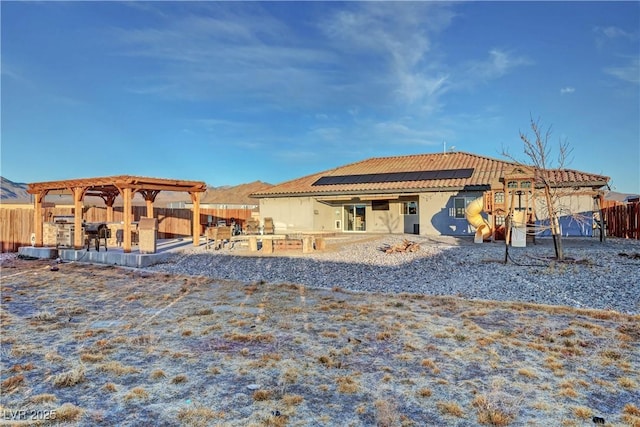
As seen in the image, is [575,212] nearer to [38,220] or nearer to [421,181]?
[421,181]

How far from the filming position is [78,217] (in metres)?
14.1

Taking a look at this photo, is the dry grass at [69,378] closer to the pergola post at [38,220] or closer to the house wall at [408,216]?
the pergola post at [38,220]

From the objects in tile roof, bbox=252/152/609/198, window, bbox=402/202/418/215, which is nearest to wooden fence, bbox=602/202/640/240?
tile roof, bbox=252/152/609/198

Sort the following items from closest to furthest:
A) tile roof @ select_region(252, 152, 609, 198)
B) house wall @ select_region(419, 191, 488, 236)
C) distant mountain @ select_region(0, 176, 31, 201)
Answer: tile roof @ select_region(252, 152, 609, 198)
house wall @ select_region(419, 191, 488, 236)
distant mountain @ select_region(0, 176, 31, 201)

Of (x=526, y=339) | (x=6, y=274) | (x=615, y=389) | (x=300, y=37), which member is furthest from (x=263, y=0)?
(x=615, y=389)

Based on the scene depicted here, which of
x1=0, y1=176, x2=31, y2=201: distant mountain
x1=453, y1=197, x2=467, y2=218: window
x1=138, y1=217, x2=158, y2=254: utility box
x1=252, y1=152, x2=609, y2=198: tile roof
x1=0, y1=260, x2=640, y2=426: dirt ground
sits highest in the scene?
x1=0, y1=176, x2=31, y2=201: distant mountain

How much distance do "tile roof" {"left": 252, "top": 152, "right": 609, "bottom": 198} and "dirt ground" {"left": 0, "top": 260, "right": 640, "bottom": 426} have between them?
42.6 feet

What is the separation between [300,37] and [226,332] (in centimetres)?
1772

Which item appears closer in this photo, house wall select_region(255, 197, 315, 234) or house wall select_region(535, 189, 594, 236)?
house wall select_region(535, 189, 594, 236)

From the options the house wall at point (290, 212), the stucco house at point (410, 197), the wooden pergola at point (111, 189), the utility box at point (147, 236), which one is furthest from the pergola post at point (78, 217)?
the stucco house at point (410, 197)

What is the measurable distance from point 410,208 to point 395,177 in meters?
2.27

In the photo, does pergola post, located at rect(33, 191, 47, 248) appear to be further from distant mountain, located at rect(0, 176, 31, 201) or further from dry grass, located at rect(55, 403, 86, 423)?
distant mountain, located at rect(0, 176, 31, 201)

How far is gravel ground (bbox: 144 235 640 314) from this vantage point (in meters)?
7.18

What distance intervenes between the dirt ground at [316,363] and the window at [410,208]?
50.2ft
